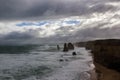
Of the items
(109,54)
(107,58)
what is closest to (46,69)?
(107,58)

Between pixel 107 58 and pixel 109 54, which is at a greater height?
pixel 109 54

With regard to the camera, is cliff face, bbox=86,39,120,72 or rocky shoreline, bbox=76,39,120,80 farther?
cliff face, bbox=86,39,120,72

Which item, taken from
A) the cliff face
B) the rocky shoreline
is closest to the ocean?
the rocky shoreline

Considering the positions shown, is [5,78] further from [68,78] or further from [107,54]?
[107,54]

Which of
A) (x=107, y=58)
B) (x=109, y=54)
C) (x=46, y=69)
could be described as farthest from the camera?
(x=46, y=69)

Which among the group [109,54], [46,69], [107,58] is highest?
[109,54]

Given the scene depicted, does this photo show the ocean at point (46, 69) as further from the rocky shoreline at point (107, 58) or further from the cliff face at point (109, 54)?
the cliff face at point (109, 54)

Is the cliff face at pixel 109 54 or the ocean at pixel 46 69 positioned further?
the ocean at pixel 46 69

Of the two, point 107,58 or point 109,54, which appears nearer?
point 107,58

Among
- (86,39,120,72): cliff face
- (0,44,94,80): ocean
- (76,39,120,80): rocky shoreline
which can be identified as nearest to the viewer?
(76,39,120,80): rocky shoreline

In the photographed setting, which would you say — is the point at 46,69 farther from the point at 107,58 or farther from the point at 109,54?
the point at 109,54

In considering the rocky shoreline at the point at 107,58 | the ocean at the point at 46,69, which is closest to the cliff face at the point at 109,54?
the rocky shoreline at the point at 107,58

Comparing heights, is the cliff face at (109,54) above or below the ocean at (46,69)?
above

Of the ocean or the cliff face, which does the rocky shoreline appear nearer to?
the cliff face
